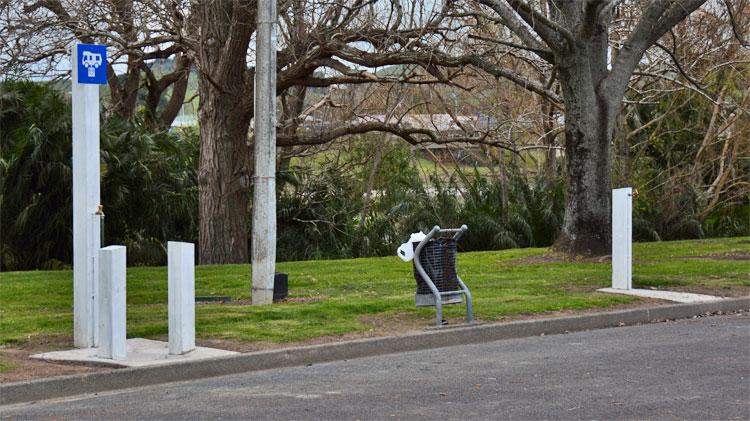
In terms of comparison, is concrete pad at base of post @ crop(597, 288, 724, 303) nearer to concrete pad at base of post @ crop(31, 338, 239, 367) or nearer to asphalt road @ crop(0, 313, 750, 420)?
asphalt road @ crop(0, 313, 750, 420)

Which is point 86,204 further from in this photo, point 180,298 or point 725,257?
point 725,257

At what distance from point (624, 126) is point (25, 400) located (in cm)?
2231

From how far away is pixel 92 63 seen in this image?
383 inches

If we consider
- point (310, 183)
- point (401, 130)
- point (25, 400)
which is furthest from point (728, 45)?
point (25, 400)

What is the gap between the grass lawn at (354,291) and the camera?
11242 mm

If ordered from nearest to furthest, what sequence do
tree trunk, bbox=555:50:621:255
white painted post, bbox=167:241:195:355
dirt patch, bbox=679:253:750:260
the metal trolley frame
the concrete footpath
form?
the concrete footpath → white painted post, bbox=167:241:195:355 → the metal trolley frame → tree trunk, bbox=555:50:621:255 → dirt patch, bbox=679:253:750:260

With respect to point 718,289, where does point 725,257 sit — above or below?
above

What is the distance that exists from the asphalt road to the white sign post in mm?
1447

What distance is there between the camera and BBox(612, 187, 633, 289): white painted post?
14102 millimetres

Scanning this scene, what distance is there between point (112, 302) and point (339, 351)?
216 centimetres

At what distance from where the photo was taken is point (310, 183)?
2652 centimetres

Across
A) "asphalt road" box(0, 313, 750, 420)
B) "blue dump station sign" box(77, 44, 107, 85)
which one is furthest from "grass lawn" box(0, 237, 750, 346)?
"blue dump station sign" box(77, 44, 107, 85)

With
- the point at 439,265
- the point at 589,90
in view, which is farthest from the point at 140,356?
the point at 589,90

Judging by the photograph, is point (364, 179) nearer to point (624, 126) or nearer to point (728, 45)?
point (624, 126)
